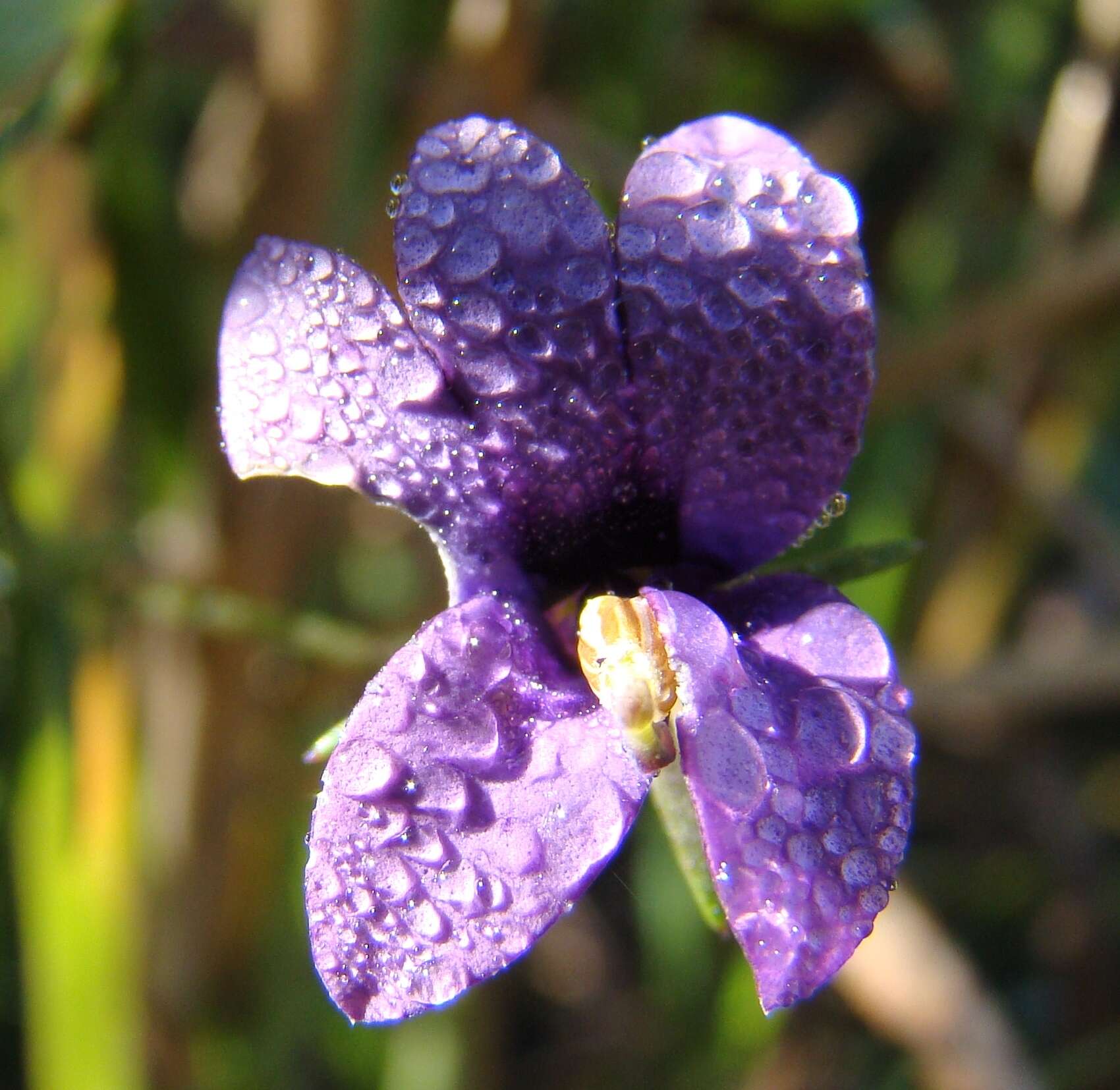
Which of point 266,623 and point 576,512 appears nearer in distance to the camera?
point 576,512

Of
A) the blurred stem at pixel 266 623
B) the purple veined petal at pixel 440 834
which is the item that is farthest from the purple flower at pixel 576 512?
the blurred stem at pixel 266 623

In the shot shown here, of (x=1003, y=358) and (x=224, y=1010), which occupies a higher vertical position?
(x=1003, y=358)

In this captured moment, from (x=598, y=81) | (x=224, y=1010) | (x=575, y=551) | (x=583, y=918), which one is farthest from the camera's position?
(x=583, y=918)

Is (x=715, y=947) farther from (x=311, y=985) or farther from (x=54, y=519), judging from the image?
(x=54, y=519)

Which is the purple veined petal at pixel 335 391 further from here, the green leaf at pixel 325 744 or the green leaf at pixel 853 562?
the green leaf at pixel 853 562

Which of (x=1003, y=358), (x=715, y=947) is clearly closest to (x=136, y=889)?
(x=715, y=947)

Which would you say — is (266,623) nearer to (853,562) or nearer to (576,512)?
(576,512)

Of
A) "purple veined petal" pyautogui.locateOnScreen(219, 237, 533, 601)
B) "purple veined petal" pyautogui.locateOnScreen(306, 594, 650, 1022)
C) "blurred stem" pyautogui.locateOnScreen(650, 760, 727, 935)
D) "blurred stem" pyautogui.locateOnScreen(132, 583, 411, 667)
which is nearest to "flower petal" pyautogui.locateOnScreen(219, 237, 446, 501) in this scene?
"purple veined petal" pyautogui.locateOnScreen(219, 237, 533, 601)

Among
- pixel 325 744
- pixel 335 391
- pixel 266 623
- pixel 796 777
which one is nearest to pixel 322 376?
pixel 335 391
